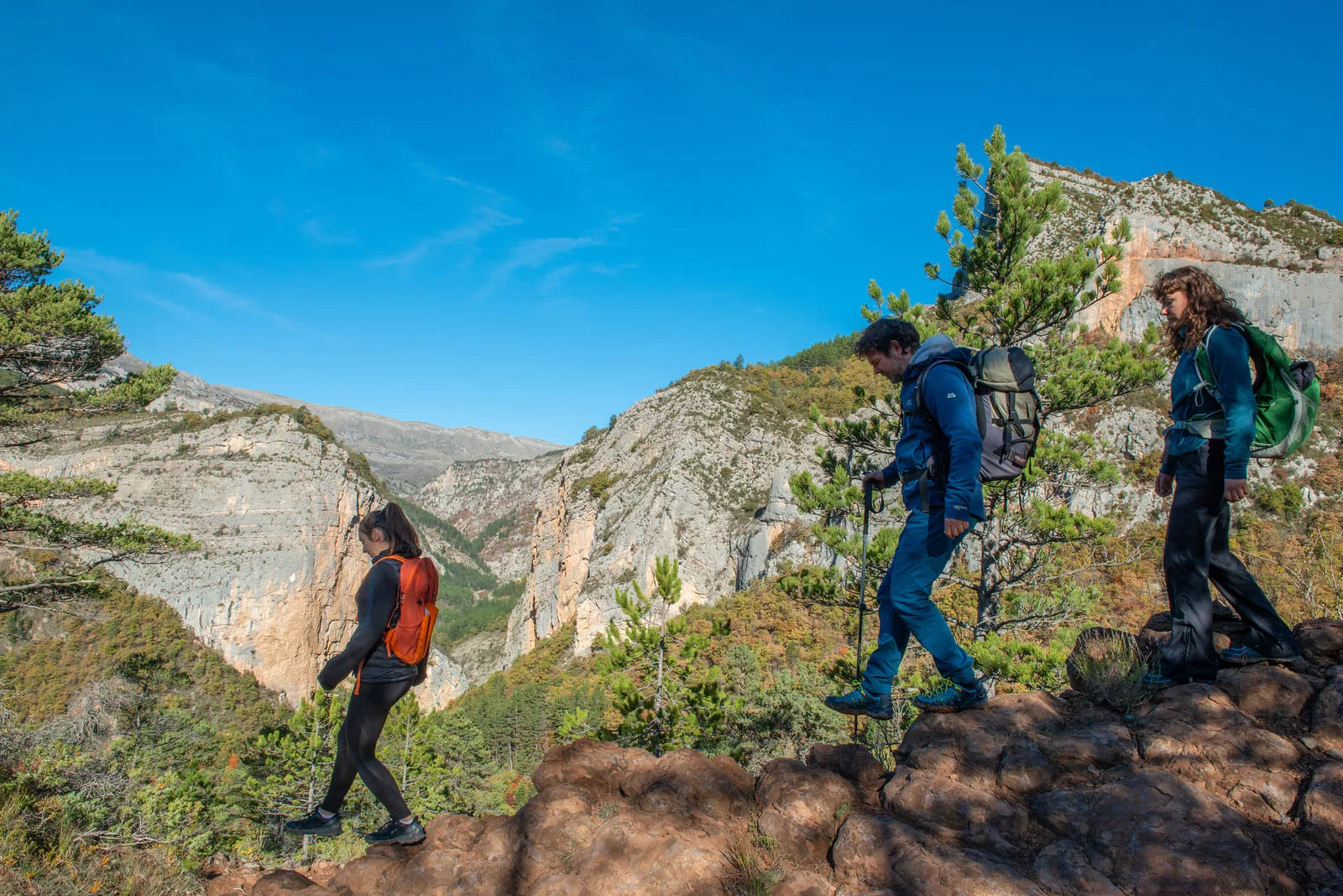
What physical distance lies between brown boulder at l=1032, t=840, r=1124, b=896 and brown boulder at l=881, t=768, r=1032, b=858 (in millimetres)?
155

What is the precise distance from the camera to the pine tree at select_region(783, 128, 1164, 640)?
23.1 feet

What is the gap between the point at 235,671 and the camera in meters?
46.3

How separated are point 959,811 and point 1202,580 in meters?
1.76

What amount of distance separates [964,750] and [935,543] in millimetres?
1044

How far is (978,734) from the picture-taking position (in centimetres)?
314

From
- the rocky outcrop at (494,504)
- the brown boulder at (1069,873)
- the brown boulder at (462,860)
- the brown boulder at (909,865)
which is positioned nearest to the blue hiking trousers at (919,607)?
the brown boulder at (909,865)

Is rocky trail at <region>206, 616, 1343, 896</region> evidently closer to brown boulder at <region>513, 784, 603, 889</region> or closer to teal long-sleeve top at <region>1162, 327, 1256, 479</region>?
brown boulder at <region>513, 784, 603, 889</region>

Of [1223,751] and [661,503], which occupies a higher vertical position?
[661,503]

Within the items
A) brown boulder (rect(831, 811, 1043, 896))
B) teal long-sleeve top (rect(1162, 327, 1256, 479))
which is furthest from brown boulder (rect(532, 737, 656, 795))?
teal long-sleeve top (rect(1162, 327, 1256, 479))

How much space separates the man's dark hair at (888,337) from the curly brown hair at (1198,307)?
116cm

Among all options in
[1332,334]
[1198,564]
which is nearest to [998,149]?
[1198,564]

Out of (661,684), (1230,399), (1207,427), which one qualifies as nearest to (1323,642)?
(1207,427)

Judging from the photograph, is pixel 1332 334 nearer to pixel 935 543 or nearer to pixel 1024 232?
pixel 1024 232

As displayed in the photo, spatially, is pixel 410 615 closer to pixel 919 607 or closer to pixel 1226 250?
pixel 919 607
